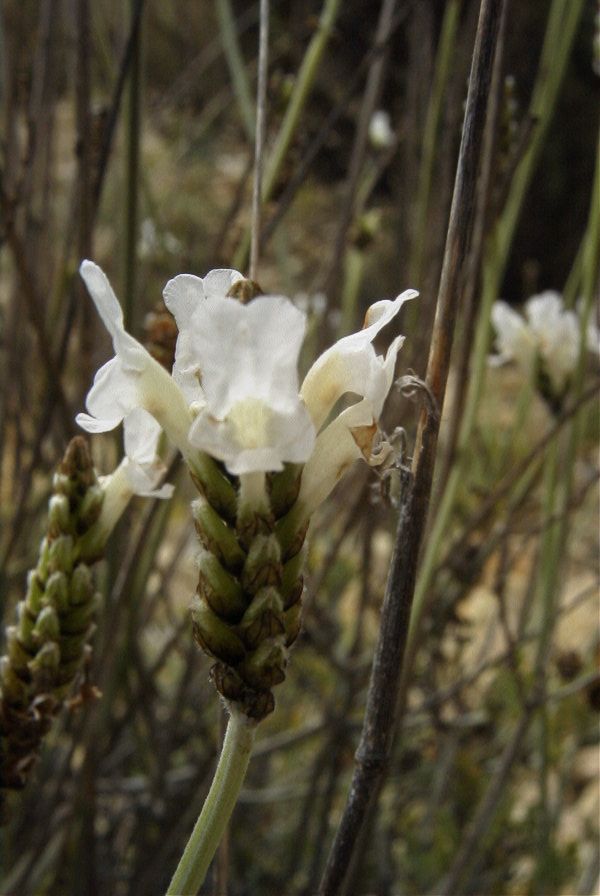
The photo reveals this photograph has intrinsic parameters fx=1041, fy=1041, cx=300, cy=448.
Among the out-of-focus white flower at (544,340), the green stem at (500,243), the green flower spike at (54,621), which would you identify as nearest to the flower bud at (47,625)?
the green flower spike at (54,621)

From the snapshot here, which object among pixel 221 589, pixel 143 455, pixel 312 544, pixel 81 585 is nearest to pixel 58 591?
pixel 81 585

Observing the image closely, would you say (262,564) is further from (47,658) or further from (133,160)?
Answer: (133,160)

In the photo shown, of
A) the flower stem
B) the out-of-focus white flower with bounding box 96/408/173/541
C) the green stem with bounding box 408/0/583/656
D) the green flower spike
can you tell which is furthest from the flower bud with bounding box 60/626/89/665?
the green stem with bounding box 408/0/583/656

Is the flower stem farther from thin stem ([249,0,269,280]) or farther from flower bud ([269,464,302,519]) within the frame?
thin stem ([249,0,269,280])

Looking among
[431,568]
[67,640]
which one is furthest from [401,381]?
[431,568]

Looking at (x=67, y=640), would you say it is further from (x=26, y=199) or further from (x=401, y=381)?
(x=26, y=199)

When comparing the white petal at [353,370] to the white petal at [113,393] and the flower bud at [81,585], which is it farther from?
the flower bud at [81,585]
